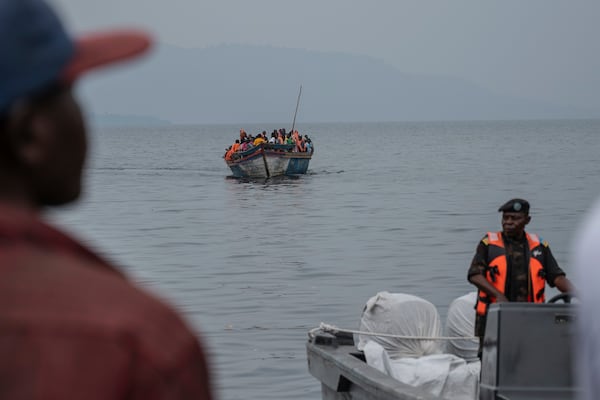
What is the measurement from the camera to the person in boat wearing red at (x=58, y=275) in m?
1.31

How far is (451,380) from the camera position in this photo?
28.6ft

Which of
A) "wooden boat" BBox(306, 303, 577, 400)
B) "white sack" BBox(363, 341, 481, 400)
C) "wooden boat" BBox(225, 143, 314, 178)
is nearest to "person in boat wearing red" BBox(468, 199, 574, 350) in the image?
"white sack" BBox(363, 341, 481, 400)

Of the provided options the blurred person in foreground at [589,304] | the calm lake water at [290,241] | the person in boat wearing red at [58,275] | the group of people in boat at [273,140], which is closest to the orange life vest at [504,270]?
the calm lake water at [290,241]

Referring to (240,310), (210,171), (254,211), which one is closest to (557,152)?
(210,171)

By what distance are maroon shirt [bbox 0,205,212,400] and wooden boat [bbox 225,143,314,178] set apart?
4658 centimetres

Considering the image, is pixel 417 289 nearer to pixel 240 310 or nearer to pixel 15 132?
pixel 240 310

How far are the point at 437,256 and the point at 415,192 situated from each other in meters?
25.5

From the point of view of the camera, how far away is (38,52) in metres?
1.40

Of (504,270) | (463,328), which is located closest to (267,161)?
(463,328)

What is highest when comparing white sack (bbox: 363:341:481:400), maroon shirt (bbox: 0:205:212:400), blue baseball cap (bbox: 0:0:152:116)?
blue baseball cap (bbox: 0:0:152:116)

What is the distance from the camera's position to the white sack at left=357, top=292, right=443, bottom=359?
31.1 feet

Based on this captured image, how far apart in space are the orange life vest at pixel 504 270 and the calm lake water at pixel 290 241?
6.46ft

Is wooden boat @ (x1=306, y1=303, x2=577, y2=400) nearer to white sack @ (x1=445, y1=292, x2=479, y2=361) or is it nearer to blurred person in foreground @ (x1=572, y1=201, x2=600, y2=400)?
white sack @ (x1=445, y1=292, x2=479, y2=361)

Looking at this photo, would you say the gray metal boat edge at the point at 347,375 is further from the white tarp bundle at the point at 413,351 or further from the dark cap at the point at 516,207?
the dark cap at the point at 516,207
